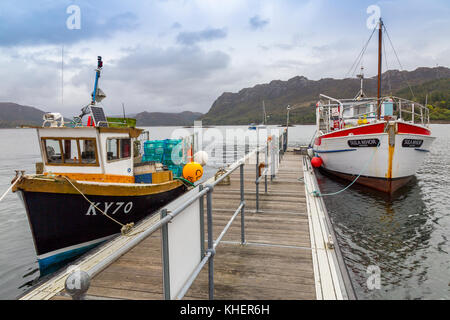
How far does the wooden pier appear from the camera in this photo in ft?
13.3

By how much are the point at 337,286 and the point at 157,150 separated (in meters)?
11.3

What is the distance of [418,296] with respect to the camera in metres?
6.00

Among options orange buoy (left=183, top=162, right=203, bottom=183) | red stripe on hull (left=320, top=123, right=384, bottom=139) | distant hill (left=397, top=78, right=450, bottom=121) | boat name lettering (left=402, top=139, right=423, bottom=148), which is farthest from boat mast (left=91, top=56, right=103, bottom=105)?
distant hill (left=397, top=78, right=450, bottom=121)

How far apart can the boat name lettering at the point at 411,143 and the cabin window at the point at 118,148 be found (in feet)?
39.1

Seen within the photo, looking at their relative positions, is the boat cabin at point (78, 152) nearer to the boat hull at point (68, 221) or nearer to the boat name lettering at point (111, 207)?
the boat name lettering at point (111, 207)

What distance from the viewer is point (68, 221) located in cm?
740

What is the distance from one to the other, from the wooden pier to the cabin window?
2.66 meters

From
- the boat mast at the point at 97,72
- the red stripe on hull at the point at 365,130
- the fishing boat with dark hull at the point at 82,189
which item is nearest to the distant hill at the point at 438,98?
the red stripe on hull at the point at 365,130

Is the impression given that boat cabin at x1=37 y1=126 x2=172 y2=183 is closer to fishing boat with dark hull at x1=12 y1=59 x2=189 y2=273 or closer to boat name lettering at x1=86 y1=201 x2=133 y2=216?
fishing boat with dark hull at x1=12 y1=59 x2=189 y2=273

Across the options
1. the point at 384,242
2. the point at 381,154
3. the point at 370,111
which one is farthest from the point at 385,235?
the point at 370,111

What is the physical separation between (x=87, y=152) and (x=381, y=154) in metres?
12.5
